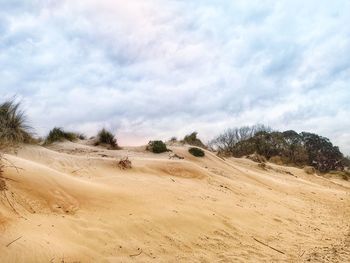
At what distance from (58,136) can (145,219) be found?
8842mm

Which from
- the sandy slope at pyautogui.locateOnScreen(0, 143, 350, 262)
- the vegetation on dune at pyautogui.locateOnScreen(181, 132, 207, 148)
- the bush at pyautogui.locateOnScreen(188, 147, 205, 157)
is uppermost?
the vegetation on dune at pyautogui.locateOnScreen(181, 132, 207, 148)

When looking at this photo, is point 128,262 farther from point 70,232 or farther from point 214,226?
point 214,226

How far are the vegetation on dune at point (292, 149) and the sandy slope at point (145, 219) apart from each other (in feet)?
57.4

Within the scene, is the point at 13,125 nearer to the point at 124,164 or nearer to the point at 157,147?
the point at 124,164

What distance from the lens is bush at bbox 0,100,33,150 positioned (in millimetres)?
11008

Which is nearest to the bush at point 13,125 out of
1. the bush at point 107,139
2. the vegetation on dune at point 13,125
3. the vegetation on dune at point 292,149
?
the vegetation on dune at point 13,125

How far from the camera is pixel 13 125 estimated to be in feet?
37.7

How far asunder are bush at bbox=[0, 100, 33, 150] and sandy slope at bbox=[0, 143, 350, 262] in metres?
0.43

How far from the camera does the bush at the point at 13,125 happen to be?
433 inches

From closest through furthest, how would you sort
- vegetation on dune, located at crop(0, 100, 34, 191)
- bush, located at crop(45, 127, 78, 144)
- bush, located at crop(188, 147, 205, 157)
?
vegetation on dune, located at crop(0, 100, 34, 191) < bush, located at crop(45, 127, 78, 144) < bush, located at crop(188, 147, 205, 157)

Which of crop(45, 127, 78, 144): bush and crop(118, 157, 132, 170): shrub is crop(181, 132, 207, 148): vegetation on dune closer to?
crop(45, 127, 78, 144): bush

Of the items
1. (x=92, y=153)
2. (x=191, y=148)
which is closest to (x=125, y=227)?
(x=92, y=153)

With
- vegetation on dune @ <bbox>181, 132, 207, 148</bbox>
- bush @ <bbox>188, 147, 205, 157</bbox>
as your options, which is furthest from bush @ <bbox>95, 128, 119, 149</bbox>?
vegetation on dune @ <bbox>181, 132, 207, 148</bbox>

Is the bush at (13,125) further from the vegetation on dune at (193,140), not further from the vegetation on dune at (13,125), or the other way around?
the vegetation on dune at (193,140)
